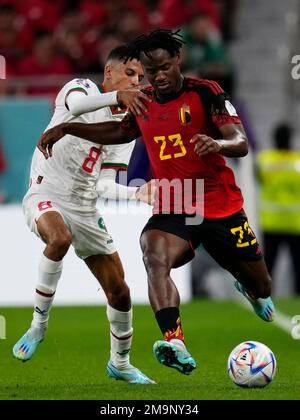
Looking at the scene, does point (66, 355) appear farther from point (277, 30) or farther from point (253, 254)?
point (277, 30)

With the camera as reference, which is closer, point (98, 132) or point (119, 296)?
point (98, 132)

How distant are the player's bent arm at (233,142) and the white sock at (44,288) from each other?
5.00ft

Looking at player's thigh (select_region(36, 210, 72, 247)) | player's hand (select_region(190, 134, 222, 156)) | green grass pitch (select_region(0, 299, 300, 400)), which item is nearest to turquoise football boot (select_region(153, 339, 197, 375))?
green grass pitch (select_region(0, 299, 300, 400))

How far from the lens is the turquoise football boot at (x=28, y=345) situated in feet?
26.4

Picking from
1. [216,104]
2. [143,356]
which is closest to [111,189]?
[216,104]

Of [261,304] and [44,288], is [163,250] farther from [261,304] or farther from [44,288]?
[261,304]

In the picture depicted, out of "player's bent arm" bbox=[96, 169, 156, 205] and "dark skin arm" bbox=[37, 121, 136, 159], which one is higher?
"dark skin arm" bbox=[37, 121, 136, 159]

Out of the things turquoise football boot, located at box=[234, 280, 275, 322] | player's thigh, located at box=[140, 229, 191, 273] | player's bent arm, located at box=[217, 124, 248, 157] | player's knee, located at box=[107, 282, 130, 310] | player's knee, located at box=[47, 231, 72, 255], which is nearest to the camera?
player's bent arm, located at box=[217, 124, 248, 157]

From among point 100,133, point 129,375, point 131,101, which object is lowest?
point 129,375

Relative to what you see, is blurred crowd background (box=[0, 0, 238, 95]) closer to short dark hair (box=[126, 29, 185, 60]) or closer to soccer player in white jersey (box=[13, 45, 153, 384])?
soccer player in white jersey (box=[13, 45, 153, 384])

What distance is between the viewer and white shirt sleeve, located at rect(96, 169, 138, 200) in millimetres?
8445

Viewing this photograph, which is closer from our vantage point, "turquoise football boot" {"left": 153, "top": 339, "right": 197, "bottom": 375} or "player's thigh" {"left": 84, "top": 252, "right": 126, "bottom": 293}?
"turquoise football boot" {"left": 153, "top": 339, "right": 197, "bottom": 375}

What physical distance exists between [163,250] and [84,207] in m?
Result: 0.97

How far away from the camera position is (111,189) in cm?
845
